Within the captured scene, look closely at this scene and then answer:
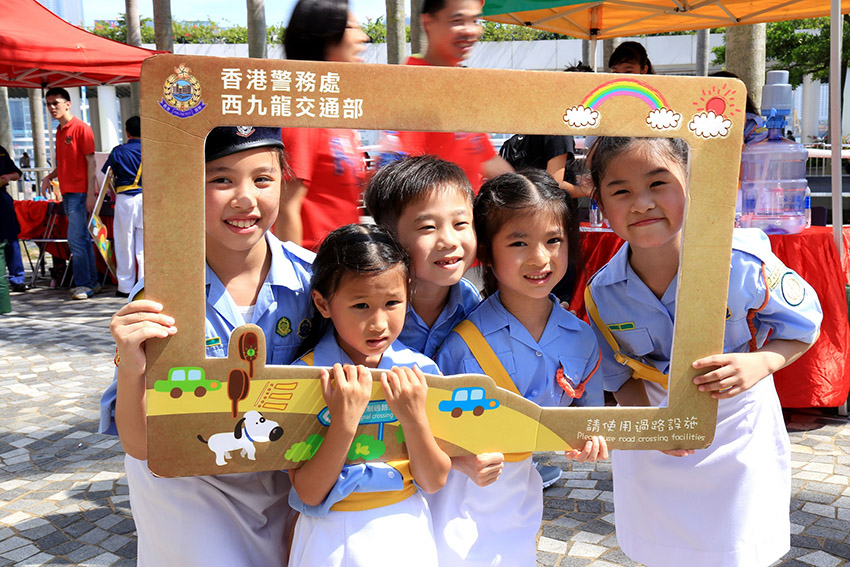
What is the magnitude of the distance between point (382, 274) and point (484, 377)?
0.27 m

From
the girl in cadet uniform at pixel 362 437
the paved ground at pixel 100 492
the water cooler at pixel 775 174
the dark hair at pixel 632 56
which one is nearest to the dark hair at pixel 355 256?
the girl in cadet uniform at pixel 362 437

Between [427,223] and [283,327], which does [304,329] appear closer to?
[283,327]

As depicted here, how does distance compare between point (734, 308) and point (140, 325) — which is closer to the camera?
point (140, 325)

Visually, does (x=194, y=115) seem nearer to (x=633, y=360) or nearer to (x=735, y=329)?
(x=633, y=360)

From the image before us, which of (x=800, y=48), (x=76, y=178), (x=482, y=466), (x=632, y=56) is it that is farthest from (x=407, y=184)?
(x=800, y=48)

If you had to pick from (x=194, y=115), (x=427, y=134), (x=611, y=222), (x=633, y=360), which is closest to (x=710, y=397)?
(x=633, y=360)

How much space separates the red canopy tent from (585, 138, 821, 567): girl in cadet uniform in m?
5.72

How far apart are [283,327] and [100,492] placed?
7.37 feet

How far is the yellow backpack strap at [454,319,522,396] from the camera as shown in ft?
4.87

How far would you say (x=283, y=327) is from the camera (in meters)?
1.48

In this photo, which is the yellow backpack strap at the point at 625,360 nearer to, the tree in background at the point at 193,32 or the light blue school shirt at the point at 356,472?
the light blue school shirt at the point at 356,472

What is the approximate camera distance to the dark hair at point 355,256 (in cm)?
135

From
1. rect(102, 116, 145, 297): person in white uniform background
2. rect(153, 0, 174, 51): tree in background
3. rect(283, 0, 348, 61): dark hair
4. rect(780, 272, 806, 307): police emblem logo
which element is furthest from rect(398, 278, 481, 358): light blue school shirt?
rect(153, 0, 174, 51): tree in background

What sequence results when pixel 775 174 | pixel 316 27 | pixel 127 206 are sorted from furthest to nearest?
pixel 127 206 < pixel 775 174 < pixel 316 27
